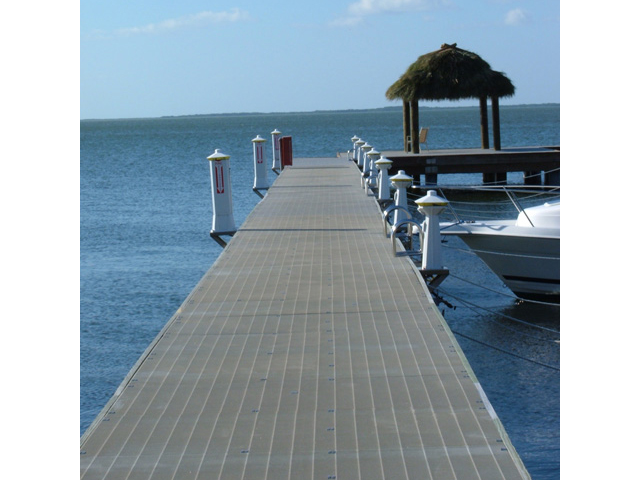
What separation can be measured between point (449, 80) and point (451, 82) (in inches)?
4.0


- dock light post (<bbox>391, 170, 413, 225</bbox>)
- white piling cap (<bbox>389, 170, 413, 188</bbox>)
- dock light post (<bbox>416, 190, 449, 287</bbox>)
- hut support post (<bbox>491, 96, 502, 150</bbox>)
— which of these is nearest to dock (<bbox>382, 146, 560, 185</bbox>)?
hut support post (<bbox>491, 96, 502, 150</bbox>)

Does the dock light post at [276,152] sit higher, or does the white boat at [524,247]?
the dock light post at [276,152]

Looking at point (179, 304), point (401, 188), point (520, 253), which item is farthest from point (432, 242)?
point (179, 304)

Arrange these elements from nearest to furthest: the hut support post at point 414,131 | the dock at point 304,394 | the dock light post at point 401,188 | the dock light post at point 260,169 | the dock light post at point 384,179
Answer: the dock at point 304,394
the dock light post at point 401,188
the dock light post at point 384,179
the dock light post at point 260,169
the hut support post at point 414,131

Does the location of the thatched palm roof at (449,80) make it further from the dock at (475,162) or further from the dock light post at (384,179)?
the dock light post at (384,179)

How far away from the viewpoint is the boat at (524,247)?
476 inches

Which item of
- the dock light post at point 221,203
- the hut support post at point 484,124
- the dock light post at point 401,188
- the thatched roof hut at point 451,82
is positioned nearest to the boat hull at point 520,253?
the dock light post at point 401,188

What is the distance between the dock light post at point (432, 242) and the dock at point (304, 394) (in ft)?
1.00

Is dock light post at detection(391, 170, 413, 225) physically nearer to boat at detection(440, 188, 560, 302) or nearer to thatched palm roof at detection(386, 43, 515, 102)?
boat at detection(440, 188, 560, 302)

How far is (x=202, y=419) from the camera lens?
444 centimetres

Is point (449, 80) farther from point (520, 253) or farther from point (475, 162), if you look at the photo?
point (520, 253)
